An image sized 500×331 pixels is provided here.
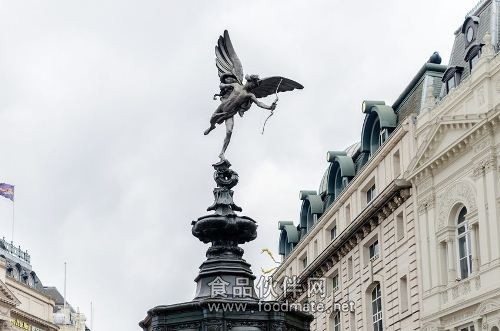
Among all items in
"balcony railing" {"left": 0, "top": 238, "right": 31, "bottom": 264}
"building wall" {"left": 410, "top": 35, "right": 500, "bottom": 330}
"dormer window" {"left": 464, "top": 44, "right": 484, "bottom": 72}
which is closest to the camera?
"building wall" {"left": 410, "top": 35, "right": 500, "bottom": 330}

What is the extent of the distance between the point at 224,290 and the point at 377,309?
141 feet

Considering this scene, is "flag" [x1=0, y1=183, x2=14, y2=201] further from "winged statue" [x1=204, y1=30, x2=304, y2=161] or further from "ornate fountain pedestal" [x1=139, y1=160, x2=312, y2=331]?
"ornate fountain pedestal" [x1=139, y1=160, x2=312, y2=331]

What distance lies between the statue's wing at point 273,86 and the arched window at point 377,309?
4101 centimetres

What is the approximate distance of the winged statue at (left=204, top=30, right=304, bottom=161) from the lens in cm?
1287

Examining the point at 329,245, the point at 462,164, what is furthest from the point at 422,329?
the point at 329,245

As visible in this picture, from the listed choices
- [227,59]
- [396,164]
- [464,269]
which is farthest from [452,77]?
[227,59]

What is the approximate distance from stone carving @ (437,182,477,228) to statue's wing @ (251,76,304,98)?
29127mm

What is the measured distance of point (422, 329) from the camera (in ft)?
147

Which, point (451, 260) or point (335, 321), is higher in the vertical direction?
point (335, 321)

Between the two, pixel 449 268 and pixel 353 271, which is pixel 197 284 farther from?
→ pixel 353 271

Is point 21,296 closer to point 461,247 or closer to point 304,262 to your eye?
point 304,262

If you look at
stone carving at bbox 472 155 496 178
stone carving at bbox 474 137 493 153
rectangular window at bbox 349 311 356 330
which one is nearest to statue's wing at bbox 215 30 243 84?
stone carving at bbox 472 155 496 178

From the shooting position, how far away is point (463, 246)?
4238 centimetres

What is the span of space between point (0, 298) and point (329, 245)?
3212 centimetres
